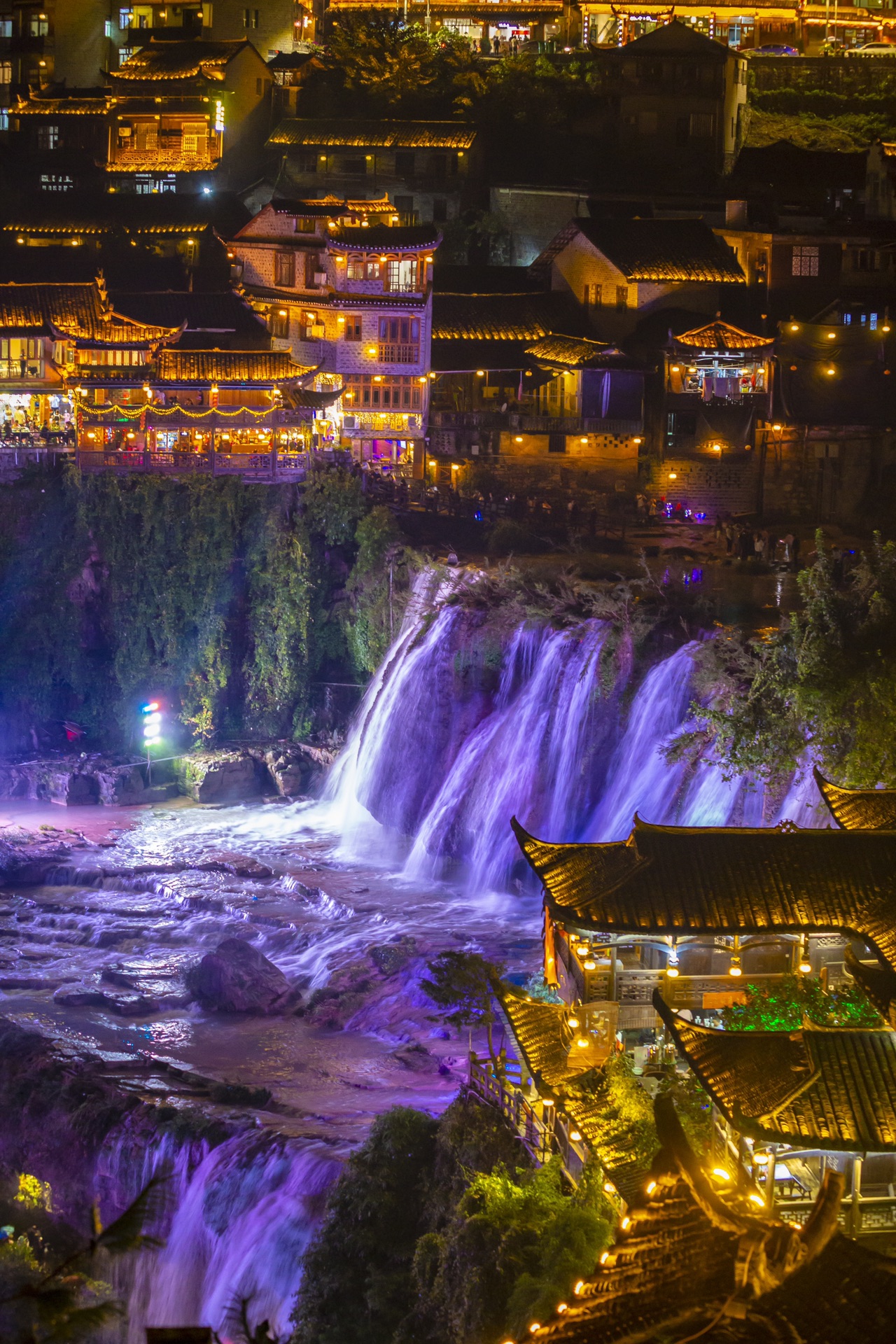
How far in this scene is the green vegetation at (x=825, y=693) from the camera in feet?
86.0

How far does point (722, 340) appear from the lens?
46094 mm

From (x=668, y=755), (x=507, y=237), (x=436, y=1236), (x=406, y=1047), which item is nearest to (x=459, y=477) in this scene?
(x=507, y=237)

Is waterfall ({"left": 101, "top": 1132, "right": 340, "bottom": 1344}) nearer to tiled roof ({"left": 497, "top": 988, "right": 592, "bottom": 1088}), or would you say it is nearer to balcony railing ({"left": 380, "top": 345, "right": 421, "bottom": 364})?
tiled roof ({"left": 497, "top": 988, "right": 592, "bottom": 1088})

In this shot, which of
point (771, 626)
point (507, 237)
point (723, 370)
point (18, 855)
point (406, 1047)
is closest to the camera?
point (406, 1047)

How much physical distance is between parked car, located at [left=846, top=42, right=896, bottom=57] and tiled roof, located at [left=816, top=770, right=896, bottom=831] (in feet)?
169

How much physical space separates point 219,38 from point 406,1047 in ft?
176

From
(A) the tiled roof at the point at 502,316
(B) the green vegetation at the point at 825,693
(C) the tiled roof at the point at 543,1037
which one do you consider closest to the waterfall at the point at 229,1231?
(C) the tiled roof at the point at 543,1037

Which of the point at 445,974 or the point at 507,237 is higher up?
the point at 507,237

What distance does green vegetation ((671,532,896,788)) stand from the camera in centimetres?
2622

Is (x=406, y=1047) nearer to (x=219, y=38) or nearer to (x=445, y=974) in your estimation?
(x=445, y=974)

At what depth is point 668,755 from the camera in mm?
29703

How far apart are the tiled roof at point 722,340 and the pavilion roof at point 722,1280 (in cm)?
3475

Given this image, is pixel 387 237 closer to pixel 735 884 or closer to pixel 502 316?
pixel 502 316

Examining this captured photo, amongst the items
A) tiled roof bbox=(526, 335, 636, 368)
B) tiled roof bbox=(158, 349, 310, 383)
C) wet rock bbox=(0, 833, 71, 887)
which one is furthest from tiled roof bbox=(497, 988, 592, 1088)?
tiled roof bbox=(158, 349, 310, 383)
